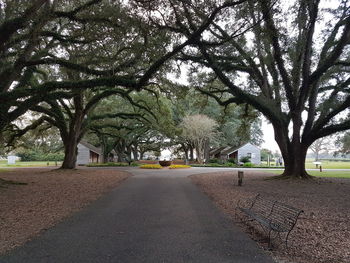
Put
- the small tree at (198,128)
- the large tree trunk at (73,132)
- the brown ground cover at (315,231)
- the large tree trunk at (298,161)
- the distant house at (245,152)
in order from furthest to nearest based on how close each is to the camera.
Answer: the distant house at (245,152) < the small tree at (198,128) < the large tree trunk at (73,132) < the large tree trunk at (298,161) < the brown ground cover at (315,231)

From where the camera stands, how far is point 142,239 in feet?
17.4

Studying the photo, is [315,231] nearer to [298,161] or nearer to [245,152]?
[298,161]

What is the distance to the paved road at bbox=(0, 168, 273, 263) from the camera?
441 cm

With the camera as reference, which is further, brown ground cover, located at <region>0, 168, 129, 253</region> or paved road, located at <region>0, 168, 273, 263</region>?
brown ground cover, located at <region>0, 168, 129, 253</region>

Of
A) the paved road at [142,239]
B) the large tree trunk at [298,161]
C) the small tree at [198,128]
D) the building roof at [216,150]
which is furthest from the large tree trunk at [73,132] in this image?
the building roof at [216,150]

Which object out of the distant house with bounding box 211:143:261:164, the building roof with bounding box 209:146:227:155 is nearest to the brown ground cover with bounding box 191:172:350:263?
→ the distant house with bounding box 211:143:261:164

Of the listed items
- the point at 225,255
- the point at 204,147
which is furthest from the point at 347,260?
the point at 204,147

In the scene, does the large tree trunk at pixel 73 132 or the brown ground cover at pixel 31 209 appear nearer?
the brown ground cover at pixel 31 209

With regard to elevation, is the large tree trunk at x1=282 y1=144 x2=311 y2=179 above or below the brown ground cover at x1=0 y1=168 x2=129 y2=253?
above

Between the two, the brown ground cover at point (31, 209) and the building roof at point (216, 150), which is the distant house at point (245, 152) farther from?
the brown ground cover at point (31, 209)

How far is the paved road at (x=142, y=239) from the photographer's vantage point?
4406mm

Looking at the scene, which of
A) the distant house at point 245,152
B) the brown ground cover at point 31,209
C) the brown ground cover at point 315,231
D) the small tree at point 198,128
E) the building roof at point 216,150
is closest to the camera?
the brown ground cover at point 315,231

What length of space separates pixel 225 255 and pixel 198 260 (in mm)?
520

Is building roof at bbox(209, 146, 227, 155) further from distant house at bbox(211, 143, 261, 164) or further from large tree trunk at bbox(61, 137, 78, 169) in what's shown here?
large tree trunk at bbox(61, 137, 78, 169)
